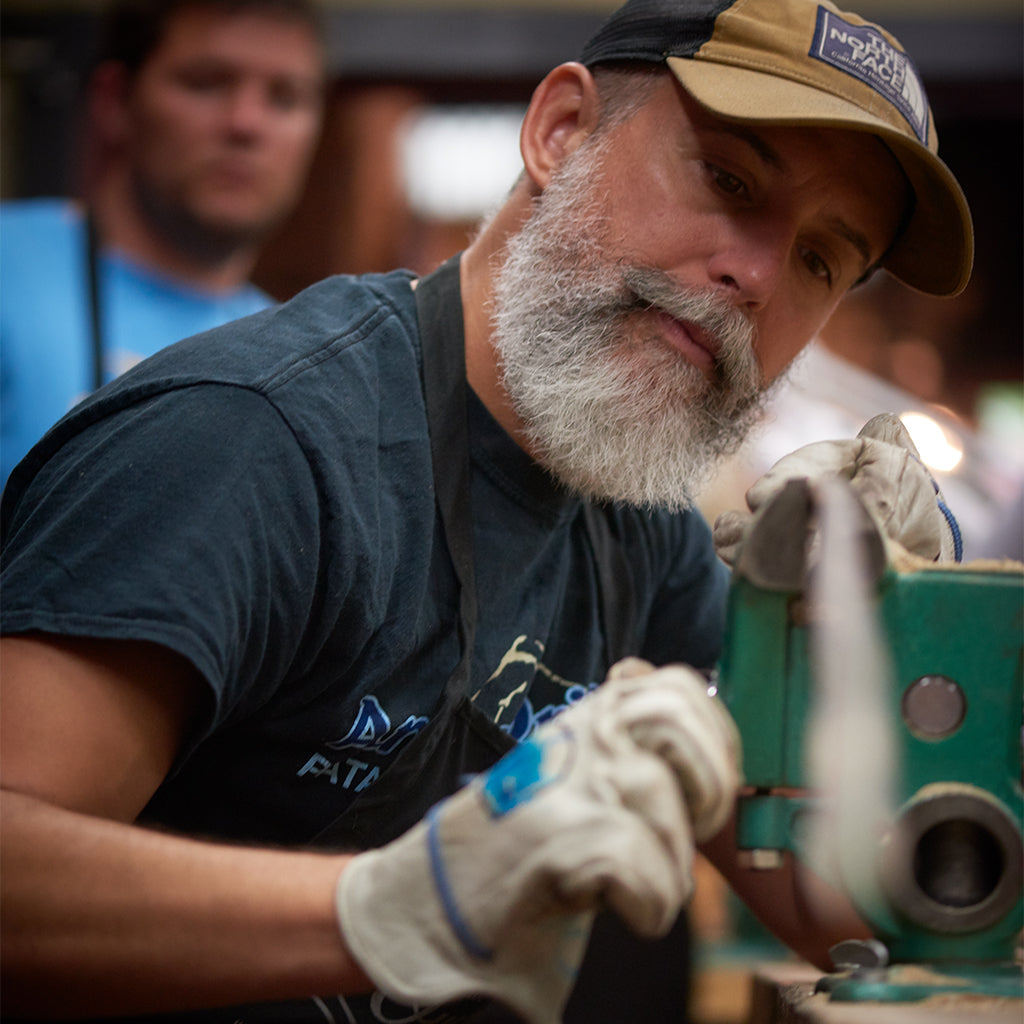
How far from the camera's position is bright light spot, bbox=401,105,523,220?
3.97 m

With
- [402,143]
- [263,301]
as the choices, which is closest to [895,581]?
[263,301]

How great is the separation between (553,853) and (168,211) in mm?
2399

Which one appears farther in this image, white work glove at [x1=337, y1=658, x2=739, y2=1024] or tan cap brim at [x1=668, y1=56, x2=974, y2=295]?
tan cap brim at [x1=668, y1=56, x2=974, y2=295]

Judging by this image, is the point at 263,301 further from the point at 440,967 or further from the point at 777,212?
the point at 440,967

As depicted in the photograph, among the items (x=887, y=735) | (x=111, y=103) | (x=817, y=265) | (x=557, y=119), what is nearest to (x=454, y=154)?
(x=111, y=103)

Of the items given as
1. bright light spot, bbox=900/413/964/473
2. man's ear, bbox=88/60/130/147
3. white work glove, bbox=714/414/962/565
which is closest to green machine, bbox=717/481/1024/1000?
white work glove, bbox=714/414/962/565

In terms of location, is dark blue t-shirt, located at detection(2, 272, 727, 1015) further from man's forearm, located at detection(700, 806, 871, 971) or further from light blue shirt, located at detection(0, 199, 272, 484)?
light blue shirt, located at detection(0, 199, 272, 484)

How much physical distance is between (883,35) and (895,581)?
0.79 metres

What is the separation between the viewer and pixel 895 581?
3.16ft

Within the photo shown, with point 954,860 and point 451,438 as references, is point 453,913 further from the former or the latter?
point 451,438

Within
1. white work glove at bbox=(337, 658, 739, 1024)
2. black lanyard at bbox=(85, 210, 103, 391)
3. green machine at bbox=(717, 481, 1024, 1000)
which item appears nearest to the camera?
white work glove at bbox=(337, 658, 739, 1024)

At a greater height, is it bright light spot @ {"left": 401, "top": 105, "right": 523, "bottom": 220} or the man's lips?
bright light spot @ {"left": 401, "top": 105, "right": 523, "bottom": 220}

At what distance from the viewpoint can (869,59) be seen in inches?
52.5

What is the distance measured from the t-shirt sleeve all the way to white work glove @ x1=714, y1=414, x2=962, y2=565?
1.42 ft
